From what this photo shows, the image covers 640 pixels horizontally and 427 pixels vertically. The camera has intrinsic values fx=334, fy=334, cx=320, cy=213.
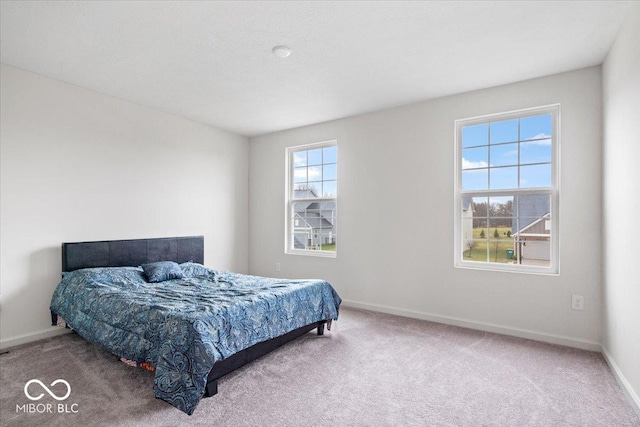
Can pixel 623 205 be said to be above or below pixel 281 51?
below

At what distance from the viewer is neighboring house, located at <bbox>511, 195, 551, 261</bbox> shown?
3.26 m

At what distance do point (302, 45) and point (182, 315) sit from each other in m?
2.18

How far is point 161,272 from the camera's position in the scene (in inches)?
137

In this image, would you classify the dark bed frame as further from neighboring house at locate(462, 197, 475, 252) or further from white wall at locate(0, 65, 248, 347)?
neighboring house at locate(462, 197, 475, 252)

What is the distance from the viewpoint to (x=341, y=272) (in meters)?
4.50

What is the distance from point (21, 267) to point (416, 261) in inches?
155

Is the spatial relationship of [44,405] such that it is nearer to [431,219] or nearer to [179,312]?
[179,312]

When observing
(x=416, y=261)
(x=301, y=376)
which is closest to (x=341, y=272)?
(x=416, y=261)

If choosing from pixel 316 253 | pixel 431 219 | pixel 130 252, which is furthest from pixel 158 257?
pixel 431 219

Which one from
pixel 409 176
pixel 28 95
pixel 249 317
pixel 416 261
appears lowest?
pixel 249 317

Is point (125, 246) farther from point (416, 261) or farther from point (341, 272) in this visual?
point (416, 261)

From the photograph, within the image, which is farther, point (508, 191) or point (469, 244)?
point (469, 244)

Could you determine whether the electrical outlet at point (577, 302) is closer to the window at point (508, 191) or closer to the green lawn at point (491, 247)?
the window at point (508, 191)

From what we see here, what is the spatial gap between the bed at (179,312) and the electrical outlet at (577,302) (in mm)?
2159
